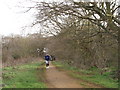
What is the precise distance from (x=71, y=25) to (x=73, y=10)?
1.91 metres

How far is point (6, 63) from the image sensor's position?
121 ft

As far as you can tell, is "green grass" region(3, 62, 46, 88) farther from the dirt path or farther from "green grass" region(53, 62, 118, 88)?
"green grass" region(53, 62, 118, 88)

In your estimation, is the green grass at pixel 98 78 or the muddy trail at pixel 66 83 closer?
the muddy trail at pixel 66 83

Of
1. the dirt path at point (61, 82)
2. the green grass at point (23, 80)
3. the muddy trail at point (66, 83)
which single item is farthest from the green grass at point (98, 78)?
the green grass at point (23, 80)

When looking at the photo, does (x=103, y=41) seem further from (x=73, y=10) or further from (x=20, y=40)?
(x=20, y=40)

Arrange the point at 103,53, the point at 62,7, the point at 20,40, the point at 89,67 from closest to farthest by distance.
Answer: the point at 62,7, the point at 103,53, the point at 89,67, the point at 20,40

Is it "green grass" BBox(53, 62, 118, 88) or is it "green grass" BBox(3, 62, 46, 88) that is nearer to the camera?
"green grass" BBox(3, 62, 46, 88)

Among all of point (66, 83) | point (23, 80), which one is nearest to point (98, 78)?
point (66, 83)

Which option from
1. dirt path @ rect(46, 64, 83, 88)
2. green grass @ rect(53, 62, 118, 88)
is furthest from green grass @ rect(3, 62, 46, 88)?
green grass @ rect(53, 62, 118, 88)

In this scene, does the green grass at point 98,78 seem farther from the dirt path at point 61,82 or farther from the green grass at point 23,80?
the green grass at point 23,80

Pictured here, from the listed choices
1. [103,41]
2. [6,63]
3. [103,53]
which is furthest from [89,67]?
[6,63]

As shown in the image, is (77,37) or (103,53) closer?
(77,37)

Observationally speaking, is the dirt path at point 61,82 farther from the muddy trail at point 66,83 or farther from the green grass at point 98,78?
the green grass at point 98,78

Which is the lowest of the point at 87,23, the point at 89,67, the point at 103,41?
the point at 89,67
